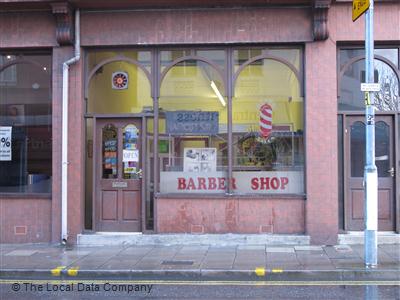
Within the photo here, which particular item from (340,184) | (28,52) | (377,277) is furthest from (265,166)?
(28,52)

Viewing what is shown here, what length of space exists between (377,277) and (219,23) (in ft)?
19.2

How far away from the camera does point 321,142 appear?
11.5 m

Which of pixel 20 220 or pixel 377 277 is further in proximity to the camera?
pixel 20 220

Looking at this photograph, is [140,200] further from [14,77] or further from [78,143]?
[14,77]

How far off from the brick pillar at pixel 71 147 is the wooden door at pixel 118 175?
395 millimetres

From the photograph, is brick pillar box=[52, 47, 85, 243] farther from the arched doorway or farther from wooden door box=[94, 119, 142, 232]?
wooden door box=[94, 119, 142, 232]

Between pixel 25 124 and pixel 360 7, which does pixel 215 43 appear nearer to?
pixel 360 7

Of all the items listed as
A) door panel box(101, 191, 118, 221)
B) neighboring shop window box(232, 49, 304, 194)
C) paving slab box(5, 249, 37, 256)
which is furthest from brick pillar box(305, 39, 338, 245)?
paving slab box(5, 249, 37, 256)

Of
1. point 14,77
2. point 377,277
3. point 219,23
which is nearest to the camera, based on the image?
point 377,277

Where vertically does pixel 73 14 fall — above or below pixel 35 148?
above

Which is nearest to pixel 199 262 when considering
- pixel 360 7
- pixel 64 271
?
pixel 64 271

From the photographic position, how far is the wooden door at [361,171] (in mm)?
11820

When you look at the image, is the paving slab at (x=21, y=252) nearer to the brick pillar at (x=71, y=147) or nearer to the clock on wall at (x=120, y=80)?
the brick pillar at (x=71, y=147)

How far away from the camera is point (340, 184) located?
1187 cm
